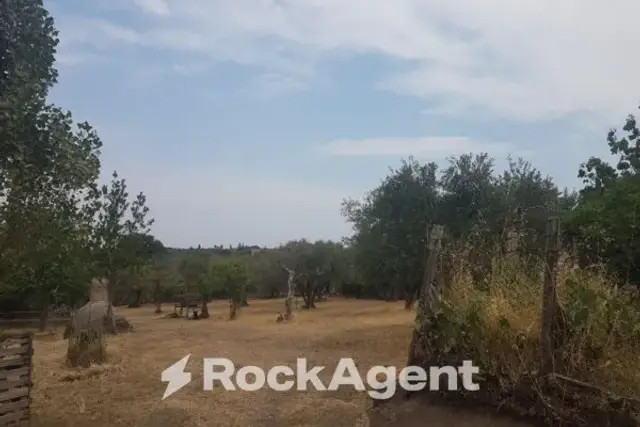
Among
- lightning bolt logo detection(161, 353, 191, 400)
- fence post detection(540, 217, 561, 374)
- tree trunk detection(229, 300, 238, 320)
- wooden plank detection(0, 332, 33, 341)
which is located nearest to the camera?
fence post detection(540, 217, 561, 374)

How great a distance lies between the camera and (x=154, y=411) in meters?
7.65

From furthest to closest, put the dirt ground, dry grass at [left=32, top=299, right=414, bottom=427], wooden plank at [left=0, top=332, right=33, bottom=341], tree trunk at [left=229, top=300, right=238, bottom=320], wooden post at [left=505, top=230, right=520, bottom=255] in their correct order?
tree trunk at [left=229, top=300, right=238, bottom=320], dry grass at [left=32, top=299, right=414, bottom=427], wooden plank at [left=0, top=332, right=33, bottom=341], the dirt ground, wooden post at [left=505, top=230, right=520, bottom=255]

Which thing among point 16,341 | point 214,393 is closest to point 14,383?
point 16,341

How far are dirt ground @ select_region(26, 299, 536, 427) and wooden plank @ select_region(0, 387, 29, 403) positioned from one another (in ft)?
1.43

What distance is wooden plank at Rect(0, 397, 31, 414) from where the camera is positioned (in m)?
6.81

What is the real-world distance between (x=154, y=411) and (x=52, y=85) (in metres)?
4.29

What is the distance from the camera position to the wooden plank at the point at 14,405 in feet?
22.3

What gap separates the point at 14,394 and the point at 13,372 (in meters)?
0.26

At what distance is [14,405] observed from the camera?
695cm

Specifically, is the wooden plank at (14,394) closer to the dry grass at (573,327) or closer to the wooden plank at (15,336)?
the wooden plank at (15,336)

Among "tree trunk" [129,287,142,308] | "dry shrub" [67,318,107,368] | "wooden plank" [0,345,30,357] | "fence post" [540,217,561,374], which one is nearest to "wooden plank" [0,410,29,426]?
"wooden plank" [0,345,30,357]

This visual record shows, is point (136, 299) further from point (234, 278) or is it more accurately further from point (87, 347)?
point (87, 347)

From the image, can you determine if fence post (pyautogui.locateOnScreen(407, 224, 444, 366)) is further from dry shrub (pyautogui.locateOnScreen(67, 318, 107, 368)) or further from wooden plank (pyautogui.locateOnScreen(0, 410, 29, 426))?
dry shrub (pyautogui.locateOnScreen(67, 318, 107, 368))

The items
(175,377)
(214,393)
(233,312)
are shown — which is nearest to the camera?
(214,393)
